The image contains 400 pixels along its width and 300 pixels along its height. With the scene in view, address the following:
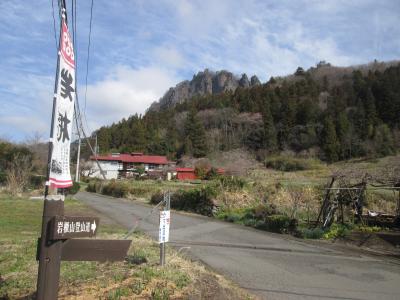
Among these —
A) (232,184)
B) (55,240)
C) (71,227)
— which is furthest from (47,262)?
(232,184)

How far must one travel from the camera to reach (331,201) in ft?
45.6

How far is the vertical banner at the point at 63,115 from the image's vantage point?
158 inches

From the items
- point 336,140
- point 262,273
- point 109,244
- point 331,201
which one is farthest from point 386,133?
point 109,244

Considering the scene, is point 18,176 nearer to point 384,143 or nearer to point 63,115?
point 63,115

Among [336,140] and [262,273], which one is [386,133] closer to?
[336,140]

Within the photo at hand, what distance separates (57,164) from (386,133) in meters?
67.1

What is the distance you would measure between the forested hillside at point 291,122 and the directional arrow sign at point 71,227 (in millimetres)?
62028

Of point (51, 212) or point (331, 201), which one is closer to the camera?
point (51, 212)

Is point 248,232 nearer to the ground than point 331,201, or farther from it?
nearer to the ground

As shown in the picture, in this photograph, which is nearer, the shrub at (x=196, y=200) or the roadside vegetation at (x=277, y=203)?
the roadside vegetation at (x=277, y=203)

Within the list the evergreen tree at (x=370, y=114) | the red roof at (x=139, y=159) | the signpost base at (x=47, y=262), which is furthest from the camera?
the red roof at (x=139, y=159)

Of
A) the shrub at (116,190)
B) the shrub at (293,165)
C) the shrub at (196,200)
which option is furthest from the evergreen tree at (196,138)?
the shrub at (196,200)

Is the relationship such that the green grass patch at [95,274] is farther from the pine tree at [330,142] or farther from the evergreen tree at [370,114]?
the evergreen tree at [370,114]

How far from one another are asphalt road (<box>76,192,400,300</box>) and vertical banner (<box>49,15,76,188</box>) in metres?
3.81
